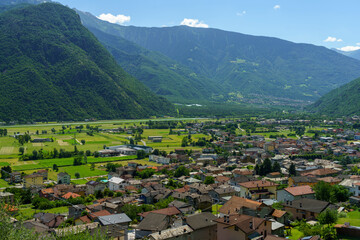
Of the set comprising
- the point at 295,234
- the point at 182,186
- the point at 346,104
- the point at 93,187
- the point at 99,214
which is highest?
the point at 346,104

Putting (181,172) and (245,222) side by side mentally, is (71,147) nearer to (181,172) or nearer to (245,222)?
(181,172)

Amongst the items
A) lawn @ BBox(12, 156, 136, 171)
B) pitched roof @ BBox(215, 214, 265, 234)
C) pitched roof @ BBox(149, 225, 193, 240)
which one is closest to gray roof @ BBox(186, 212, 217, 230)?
pitched roof @ BBox(149, 225, 193, 240)

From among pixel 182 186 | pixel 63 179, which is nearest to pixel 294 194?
pixel 182 186

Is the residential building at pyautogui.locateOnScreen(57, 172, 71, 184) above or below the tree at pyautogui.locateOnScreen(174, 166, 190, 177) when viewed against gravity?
below

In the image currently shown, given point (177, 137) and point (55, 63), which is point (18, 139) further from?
point (55, 63)

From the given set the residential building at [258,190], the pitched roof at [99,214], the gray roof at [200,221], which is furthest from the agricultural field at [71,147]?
the gray roof at [200,221]

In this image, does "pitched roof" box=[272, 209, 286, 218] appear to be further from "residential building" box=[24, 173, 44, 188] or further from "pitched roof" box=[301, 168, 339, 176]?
"residential building" box=[24, 173, 44, 188]

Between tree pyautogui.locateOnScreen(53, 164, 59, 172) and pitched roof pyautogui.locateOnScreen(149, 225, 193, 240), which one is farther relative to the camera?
tree pyautogui.locateOnScreen(53, 164, 59, 172)
